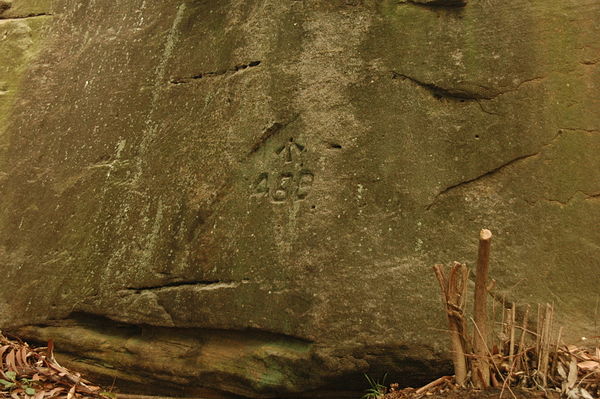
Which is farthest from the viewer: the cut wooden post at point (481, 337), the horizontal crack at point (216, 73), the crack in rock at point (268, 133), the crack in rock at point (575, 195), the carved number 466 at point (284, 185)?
the horizontal crack at point (216, 73)

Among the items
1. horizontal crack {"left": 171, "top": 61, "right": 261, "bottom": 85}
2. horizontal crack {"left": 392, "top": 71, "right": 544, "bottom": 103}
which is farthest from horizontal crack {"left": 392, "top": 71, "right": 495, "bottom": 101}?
horizontal crack {"left": 171, "top": 61, "right": 261, "bottom": 85}

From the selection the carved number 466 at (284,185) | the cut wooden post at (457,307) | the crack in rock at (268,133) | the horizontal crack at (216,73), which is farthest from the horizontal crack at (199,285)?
the horizontal crack at (216,73)

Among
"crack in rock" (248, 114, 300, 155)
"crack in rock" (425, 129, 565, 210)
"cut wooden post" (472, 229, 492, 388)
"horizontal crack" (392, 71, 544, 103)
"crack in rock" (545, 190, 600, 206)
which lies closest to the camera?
"cut wooden post" (472, 229, 492, 388)

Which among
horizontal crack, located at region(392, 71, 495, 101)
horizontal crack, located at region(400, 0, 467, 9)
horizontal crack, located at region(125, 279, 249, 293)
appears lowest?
horizontal crack, located at region(125, 279, 249, 293)

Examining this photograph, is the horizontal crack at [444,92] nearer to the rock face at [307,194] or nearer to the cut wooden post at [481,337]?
the rock face at [307,194]

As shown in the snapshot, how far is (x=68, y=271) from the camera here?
3412 mm

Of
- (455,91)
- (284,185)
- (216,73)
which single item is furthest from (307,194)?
(216,73)

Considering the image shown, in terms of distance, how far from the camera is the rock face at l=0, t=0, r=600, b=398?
2.55 meters

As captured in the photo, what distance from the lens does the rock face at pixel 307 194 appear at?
2.55 metres

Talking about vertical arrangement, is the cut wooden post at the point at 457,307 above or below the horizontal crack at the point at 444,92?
below

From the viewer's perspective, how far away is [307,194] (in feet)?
9.34

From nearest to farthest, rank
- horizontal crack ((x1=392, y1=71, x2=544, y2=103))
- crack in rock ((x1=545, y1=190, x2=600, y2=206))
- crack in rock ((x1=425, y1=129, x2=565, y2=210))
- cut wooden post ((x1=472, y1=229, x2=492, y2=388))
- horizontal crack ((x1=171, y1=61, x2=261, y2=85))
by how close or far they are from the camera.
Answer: cut wooden post ((x1=472, y1=229, x2=492, y2=388)) < crack in rock ((x1=545, y1=190, x2=600, y2=206)) < crack in rock ((x1=425, y1=129, x2=565, y2=210)) < horizontal crack ((x1=392, y1=71, x2=544, y2=103)) < horizontal crack ((x1=171, y1=61, x2=261, y2=85))

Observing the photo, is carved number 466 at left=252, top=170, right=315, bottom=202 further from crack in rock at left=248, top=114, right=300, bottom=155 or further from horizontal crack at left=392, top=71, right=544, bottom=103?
horizontal crack at left=392, top=71, right=544, bottom=103

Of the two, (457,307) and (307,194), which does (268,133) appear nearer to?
(307,194)
